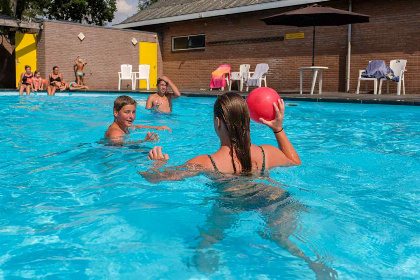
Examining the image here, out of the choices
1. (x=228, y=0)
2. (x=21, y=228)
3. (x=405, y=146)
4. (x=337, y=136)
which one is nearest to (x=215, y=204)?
(x=21, y=228)

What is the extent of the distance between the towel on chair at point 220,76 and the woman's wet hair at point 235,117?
49.1ft

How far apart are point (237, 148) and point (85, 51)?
691 inches

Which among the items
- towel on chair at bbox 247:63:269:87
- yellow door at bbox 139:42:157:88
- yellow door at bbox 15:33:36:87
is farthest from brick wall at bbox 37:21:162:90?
towel on chair at bbox 247:63:269:87

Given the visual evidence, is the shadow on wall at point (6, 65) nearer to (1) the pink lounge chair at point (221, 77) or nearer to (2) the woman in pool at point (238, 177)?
(1) the pink lounge chair at point (221, 77)

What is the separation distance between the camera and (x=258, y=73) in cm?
1597

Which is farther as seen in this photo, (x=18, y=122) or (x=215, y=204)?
(x=18, y=122)

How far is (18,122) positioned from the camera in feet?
26.9

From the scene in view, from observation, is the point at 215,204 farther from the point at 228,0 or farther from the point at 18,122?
the point at 228,0

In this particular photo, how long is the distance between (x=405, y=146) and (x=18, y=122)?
682 centimetres

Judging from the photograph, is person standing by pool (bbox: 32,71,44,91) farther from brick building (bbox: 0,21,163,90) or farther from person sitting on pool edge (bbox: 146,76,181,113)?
person sitting on pool edge (bbox: 146,76,181,113)

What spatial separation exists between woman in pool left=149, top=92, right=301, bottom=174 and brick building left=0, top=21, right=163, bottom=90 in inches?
654

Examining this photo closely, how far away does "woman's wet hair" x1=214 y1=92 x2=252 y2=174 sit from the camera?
2.60 m

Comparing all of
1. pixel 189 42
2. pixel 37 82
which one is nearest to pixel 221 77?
pixel 189 42

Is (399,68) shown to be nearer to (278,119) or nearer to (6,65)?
(278,119)
